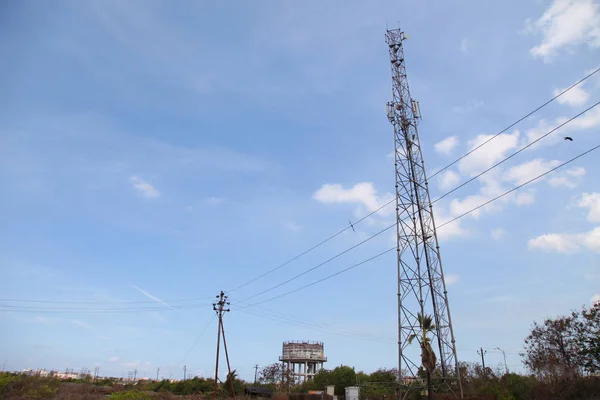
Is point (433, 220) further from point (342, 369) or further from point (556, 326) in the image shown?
point (342, 369)

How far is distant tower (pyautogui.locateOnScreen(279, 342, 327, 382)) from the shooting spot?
100506mm

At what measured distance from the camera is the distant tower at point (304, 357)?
101 metres

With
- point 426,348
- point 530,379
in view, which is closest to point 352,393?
point 530,379

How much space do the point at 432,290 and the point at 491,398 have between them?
9455mm

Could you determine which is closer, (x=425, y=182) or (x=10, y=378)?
(x=425, y=182)

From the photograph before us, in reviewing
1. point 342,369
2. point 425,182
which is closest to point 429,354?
point 425,182

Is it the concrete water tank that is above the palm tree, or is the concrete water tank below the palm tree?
below

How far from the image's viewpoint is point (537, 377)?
3641 cm

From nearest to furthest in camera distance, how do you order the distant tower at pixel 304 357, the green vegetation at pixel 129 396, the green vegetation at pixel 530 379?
1. the green vegetation at pixel 530 379
2. the green vegetation at pixel 129 396
3. the distant tower at pixel 304 357

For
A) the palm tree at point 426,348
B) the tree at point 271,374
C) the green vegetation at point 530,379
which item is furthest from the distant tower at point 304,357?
the palm tree at point 426,348

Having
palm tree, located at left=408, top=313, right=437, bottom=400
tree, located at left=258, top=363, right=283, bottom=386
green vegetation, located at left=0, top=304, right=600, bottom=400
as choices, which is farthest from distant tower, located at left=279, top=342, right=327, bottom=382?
palm tree, located at left=408, top=313, right=437, bottom=400

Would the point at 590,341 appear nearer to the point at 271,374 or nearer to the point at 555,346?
the point at 555,346

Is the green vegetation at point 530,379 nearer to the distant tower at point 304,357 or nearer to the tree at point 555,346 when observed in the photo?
the tree at point 555,346

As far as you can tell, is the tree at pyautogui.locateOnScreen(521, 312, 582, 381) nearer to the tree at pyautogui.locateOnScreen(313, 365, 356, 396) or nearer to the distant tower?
the tree at pyautogui.locateOnScreen(313, 365, 356, 396)
